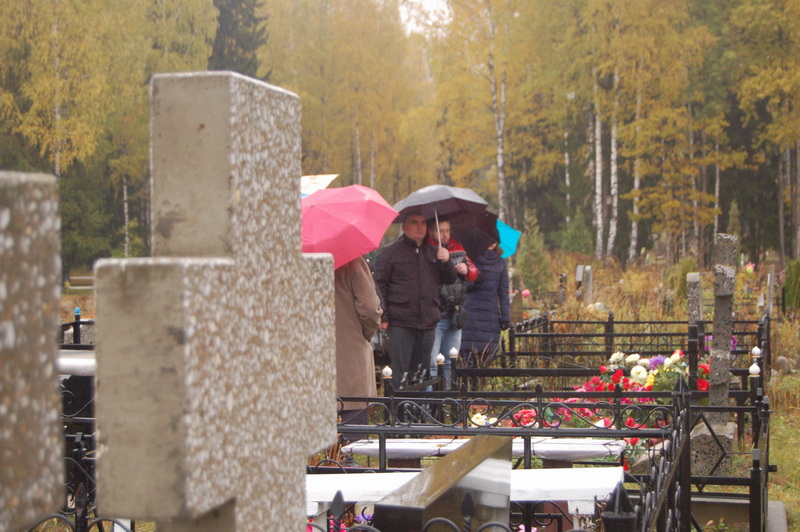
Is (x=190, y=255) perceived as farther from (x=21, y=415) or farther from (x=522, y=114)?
(x=522, y=114)

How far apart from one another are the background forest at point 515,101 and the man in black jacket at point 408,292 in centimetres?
1250

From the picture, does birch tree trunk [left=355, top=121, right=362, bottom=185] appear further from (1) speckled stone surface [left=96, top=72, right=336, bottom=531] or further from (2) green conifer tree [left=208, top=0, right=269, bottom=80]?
(1) speckled stone surface [left=96, top=72, right=336, bottom=531]

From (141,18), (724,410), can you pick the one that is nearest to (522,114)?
(141,18)

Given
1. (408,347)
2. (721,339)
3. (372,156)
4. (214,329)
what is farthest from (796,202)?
(214,329)

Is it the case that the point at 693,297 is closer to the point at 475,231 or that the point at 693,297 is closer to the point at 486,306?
the point at 486,306

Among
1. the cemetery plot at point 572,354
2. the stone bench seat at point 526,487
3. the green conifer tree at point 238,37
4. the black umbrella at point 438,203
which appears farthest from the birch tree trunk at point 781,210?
the stone bench seat at point 526,487

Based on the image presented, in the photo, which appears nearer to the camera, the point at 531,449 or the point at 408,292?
Result: the point at 531,449

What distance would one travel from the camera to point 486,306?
7.98 m

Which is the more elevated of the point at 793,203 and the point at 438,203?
the point at 793,203

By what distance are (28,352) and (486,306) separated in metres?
7.19

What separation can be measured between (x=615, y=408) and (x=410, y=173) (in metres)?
33.1

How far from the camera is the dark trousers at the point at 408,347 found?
6652mm

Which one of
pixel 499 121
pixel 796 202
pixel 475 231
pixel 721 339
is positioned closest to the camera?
pixel 721 339

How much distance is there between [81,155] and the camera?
22938 mm
